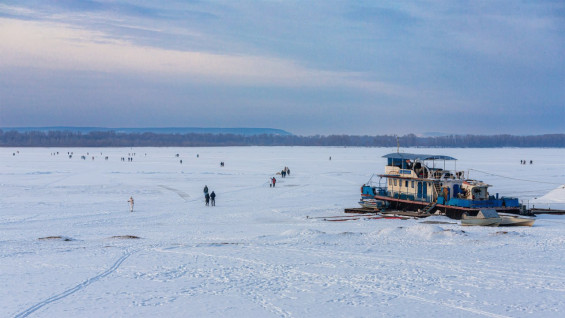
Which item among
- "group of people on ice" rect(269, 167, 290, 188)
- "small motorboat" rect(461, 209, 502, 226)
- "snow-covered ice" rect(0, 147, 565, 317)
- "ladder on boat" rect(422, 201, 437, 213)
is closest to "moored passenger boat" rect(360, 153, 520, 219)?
"ladder on boat" rect(422, 201, 437, 213)

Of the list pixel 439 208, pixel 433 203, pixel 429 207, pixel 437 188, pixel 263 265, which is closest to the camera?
pixel 263 265

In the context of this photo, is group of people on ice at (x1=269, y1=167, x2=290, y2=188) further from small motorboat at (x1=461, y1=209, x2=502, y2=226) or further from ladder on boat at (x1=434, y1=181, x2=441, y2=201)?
small motorboat at (x1=461, y1=209, x2=502, y2=226)

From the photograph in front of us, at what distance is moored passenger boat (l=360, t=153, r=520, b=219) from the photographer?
29000mm

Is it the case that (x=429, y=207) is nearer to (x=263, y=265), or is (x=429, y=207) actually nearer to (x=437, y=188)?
(x=437, y=188)

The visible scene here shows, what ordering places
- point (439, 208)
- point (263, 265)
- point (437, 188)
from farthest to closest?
point (437, 188), point (439, 208), point (263, 265)

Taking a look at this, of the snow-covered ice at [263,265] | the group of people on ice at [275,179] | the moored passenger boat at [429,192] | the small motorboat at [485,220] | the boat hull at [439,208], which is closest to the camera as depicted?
the snow-covered ice at [263,265]

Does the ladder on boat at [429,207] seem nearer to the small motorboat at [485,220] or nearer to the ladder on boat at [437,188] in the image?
the ladder on boat at [437,188]

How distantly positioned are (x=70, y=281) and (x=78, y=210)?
16405 mm

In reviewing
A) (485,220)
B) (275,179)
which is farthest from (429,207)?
(275,179)

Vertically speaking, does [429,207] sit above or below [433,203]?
below

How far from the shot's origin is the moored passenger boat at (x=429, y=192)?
95.1 ft

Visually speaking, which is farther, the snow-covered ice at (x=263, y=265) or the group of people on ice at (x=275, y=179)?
the group of people on ice at (x=275, y=179)

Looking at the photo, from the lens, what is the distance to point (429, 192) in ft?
103

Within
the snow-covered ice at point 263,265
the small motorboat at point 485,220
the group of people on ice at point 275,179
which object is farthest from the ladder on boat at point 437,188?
the group of people on ice at point 275,179
